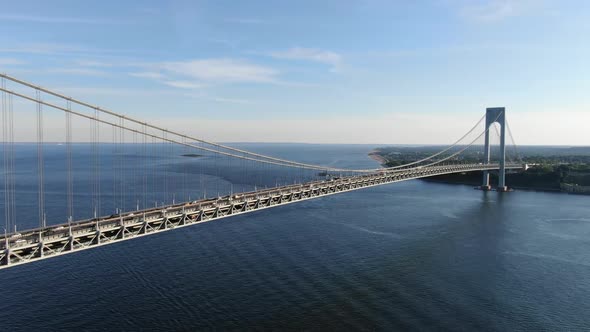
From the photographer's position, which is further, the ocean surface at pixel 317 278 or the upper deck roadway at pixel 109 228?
the ocean surface at pixel 317 278

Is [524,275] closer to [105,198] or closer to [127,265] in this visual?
[127,265]

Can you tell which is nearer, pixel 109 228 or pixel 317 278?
pixel 109 228

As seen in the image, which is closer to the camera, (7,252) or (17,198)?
(7,252)

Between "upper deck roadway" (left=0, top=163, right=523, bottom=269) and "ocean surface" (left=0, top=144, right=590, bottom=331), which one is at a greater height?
"upper deck roadway" (left=0, top=163, right=523, bottom=269)

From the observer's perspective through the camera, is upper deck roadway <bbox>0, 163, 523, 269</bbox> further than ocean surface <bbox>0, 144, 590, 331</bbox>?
No

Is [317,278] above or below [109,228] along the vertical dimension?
below

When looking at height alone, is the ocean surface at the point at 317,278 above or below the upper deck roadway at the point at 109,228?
below

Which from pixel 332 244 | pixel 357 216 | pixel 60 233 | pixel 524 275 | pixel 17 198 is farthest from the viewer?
pixel 17 198

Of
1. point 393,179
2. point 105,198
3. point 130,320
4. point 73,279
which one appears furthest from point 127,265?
point 393,179
